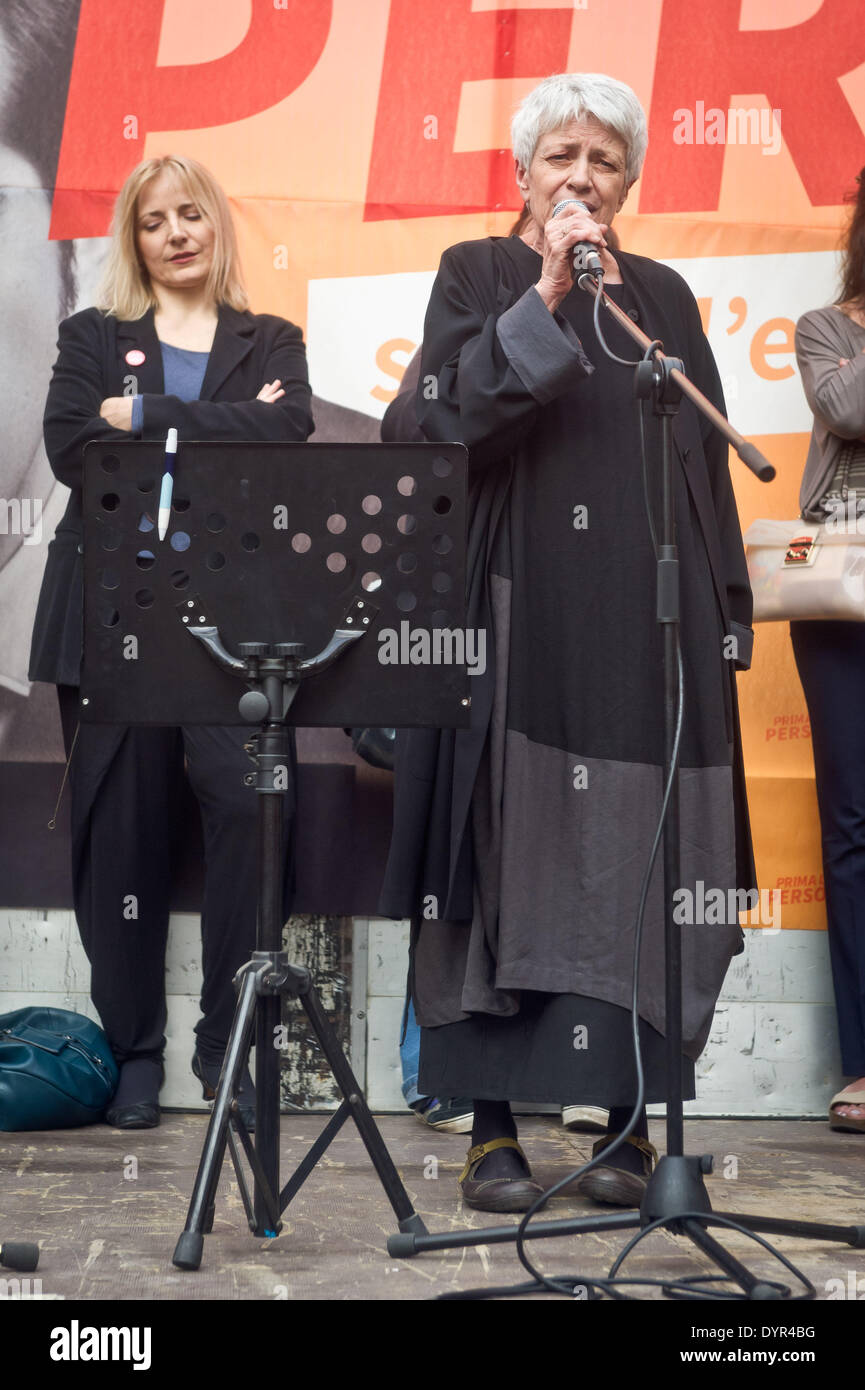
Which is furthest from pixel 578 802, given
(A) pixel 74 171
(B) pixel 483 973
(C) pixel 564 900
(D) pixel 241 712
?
(A) pixel 74 171

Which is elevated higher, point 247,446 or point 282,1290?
point 247,446

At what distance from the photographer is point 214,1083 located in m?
3.63

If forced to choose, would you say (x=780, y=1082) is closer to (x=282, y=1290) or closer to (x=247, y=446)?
(x=282, y=1290)

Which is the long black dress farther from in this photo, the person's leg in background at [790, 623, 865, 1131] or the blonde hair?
the blonde hair

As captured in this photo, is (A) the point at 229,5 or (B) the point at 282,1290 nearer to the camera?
(B) the point at 282,1290

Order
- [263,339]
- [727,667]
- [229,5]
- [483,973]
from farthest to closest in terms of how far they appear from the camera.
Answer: [229,5], [263,339], [727,667], [483,973]

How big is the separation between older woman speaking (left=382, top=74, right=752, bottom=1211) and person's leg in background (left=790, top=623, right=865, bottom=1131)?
1042mm

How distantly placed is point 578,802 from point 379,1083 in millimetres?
1516

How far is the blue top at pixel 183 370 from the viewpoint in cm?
379

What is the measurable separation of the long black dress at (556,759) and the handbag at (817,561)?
90 centimetres

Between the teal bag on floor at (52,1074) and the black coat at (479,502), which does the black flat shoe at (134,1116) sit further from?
the black coat at (479,502)

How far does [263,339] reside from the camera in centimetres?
390

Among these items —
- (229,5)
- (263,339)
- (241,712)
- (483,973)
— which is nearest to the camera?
(241,712)

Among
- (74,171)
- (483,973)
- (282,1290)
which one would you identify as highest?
(74,171)
